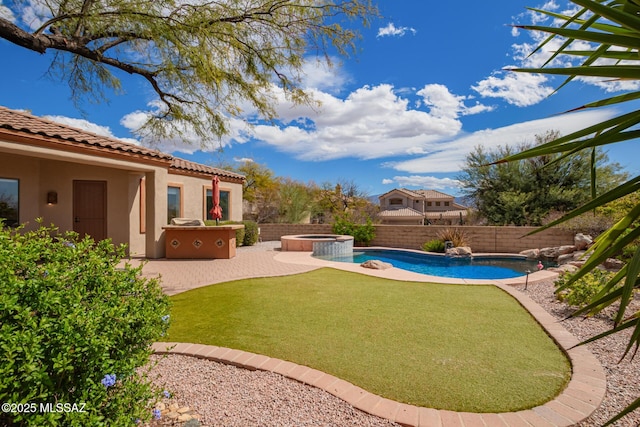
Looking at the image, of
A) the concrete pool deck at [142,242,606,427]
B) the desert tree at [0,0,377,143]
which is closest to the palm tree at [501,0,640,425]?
the concrete pool deck at [142,242,606,427]

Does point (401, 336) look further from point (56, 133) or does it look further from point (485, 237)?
point (485, 237)

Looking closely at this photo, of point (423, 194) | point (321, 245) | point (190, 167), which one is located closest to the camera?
point (321, 245)

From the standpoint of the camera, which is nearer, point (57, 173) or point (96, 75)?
point (96, 75)

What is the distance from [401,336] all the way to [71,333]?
13.2 feet

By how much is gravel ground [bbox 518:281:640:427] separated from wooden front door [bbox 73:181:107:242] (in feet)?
47.9

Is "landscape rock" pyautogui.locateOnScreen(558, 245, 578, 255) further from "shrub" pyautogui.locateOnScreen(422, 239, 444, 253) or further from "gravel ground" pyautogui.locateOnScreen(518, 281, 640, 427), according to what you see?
"gravel ground" pyautogui.locateOnScreen(518, 281, 640, 427)

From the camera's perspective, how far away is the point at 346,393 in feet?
10.2

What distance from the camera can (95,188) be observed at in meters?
12.5

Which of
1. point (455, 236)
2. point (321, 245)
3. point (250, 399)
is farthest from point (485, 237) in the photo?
point (250, 399)

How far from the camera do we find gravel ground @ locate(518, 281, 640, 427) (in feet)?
9.31

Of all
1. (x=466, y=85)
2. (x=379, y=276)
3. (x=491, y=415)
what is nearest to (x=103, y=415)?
(x=491, y=415)

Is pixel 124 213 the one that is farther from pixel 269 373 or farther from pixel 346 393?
pixel 346 393

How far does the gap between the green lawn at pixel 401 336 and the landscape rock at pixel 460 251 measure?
7590 mm

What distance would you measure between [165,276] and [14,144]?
479 cm
